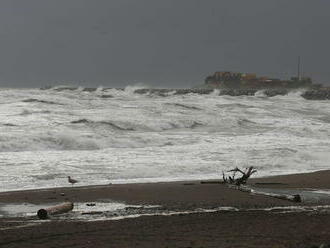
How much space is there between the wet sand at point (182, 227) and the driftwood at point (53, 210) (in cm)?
27

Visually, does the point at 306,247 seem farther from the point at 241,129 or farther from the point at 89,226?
the point at 241,129

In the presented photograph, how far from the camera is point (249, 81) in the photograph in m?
120

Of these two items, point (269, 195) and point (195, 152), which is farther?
point (195, 152)

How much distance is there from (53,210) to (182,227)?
2056 mm

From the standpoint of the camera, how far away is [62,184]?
37.8 feet

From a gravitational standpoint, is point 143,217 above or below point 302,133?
below

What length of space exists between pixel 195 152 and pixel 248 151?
1658 millimetres

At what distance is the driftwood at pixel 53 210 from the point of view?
770 centimetres

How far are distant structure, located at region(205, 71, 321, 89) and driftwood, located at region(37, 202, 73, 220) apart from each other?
10782cm

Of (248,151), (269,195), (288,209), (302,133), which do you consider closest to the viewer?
(288,209)

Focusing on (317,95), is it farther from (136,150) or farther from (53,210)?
(53,210)

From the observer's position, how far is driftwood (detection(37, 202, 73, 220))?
7705 mm

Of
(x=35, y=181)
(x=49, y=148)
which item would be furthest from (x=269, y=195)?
(x=49, y=148)

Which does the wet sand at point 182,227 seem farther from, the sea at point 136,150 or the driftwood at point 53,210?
the sea at point 136,150
